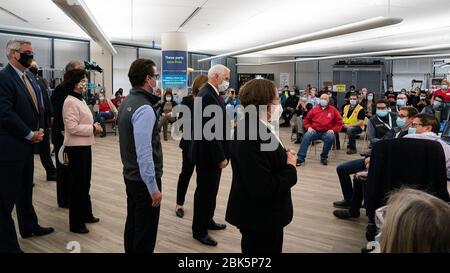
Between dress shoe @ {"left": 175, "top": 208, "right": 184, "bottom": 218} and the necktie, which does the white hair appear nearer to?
the necktie

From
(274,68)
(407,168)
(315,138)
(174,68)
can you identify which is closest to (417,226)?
(407,168)

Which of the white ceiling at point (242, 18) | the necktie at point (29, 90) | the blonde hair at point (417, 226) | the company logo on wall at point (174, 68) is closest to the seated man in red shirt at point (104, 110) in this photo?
the company logo on wall at point (174, 68)

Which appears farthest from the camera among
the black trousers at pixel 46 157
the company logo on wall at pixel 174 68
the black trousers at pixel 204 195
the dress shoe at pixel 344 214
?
the company logo on wall at pixel 174 68

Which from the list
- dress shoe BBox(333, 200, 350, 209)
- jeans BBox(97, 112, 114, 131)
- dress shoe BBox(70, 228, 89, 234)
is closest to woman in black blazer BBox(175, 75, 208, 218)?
dress shoe BBox(70, 228, 89, 234)

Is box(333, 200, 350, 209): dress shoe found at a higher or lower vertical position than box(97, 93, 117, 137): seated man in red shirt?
lower

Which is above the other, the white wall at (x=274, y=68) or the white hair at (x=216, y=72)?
the white wall at (x=274, y=68)

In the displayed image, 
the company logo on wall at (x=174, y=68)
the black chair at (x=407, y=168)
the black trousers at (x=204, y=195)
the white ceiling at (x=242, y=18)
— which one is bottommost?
the black trousers at (x=204, y=195)

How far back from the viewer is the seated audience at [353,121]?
8.30 metres

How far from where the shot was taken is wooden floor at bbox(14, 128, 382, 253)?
3279 millimetres

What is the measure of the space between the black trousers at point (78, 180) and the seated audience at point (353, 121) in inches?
247

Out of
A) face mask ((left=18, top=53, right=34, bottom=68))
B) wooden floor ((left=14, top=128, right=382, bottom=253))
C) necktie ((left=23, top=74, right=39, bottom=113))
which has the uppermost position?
face mask ((left=18, top=53, right=34, bottom=68))

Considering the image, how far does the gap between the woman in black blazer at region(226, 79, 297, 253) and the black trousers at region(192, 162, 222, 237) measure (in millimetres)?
1224

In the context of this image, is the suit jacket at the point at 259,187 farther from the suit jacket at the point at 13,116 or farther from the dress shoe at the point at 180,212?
the dress shoe at the point at 180,212
